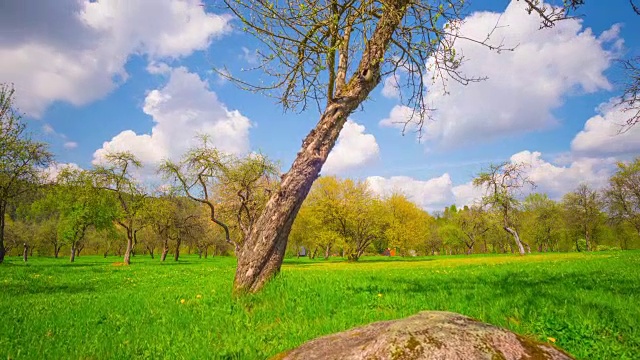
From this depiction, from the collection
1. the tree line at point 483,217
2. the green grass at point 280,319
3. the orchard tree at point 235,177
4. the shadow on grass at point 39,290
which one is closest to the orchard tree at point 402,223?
the tree line at point 483,217

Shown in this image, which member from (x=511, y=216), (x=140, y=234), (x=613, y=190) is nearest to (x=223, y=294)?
(x=511, y=216)

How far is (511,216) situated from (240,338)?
58.6 m

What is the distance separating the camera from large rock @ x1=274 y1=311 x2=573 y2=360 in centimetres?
199

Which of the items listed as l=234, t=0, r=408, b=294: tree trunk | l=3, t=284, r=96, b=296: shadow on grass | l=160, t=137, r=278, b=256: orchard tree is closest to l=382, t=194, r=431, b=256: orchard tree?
l=160, t=137, r=278, b=256: orchard tree

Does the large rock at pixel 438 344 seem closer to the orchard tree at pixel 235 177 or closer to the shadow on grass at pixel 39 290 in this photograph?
the shadow on grass at pixel 39 290

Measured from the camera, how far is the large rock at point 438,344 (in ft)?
6.52

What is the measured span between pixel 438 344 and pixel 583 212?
Result: 95255 millimetres

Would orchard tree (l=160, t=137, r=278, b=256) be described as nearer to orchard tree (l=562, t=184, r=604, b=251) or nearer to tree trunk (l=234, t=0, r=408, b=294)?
tree trunk (l=234, t=0, r=408, b=294)

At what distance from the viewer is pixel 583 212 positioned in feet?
254

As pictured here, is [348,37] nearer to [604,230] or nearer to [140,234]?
[140,234]

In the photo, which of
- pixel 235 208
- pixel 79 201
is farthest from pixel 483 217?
pixel 79 201

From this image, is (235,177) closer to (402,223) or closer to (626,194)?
(402,223)

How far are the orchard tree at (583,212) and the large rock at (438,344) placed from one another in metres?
91.0

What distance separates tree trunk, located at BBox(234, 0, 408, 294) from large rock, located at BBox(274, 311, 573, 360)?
5561mm
